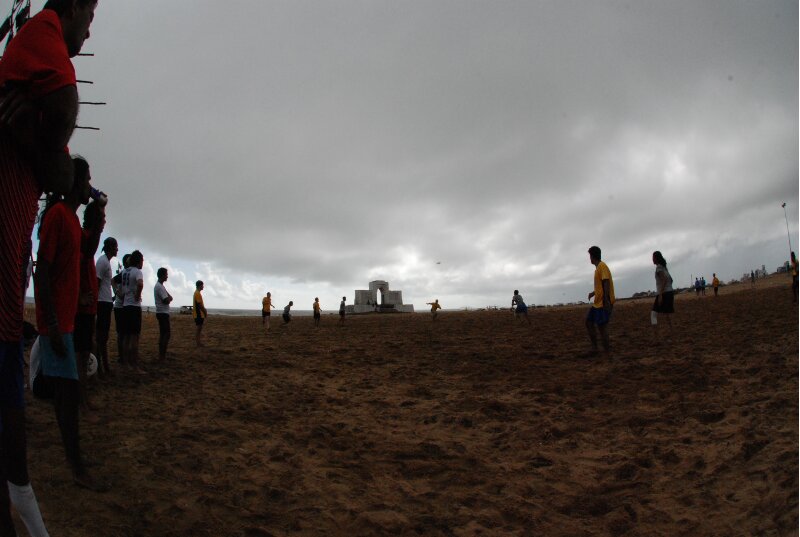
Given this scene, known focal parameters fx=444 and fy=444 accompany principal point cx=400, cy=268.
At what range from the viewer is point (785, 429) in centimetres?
348

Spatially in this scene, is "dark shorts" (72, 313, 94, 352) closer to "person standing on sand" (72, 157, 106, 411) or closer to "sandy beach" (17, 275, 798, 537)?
"person standing on sand" (72, 157, 106, 411)

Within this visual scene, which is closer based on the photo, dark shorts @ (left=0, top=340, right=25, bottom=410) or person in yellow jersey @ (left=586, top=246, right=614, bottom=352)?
dark shorts @ (left=0, top=340, right=25, bottom=410)

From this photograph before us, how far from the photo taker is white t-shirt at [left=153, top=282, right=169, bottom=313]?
7.67 m

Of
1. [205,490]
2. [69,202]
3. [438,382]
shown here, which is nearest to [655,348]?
[438,382]

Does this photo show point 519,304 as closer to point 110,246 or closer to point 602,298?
Result: point 602,298

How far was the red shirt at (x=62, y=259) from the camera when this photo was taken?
263cm

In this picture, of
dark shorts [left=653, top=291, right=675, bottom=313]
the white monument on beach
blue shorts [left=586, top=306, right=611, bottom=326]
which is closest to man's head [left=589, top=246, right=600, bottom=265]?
blue shorts [left=586, top=306, right=611, bottom=326]

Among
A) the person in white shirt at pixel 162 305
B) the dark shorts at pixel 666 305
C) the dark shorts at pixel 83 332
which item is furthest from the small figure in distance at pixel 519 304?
the dark shorts at pixel 83 332

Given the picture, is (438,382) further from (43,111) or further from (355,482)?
(43,111)

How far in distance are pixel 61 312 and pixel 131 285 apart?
14.4ft

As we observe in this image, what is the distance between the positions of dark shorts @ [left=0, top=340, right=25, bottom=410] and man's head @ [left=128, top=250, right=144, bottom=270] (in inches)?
214

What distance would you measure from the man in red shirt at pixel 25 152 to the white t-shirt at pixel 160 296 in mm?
6339

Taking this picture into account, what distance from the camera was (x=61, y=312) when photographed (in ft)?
8.65

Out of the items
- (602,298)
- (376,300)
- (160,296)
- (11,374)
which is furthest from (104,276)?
(376,300)
